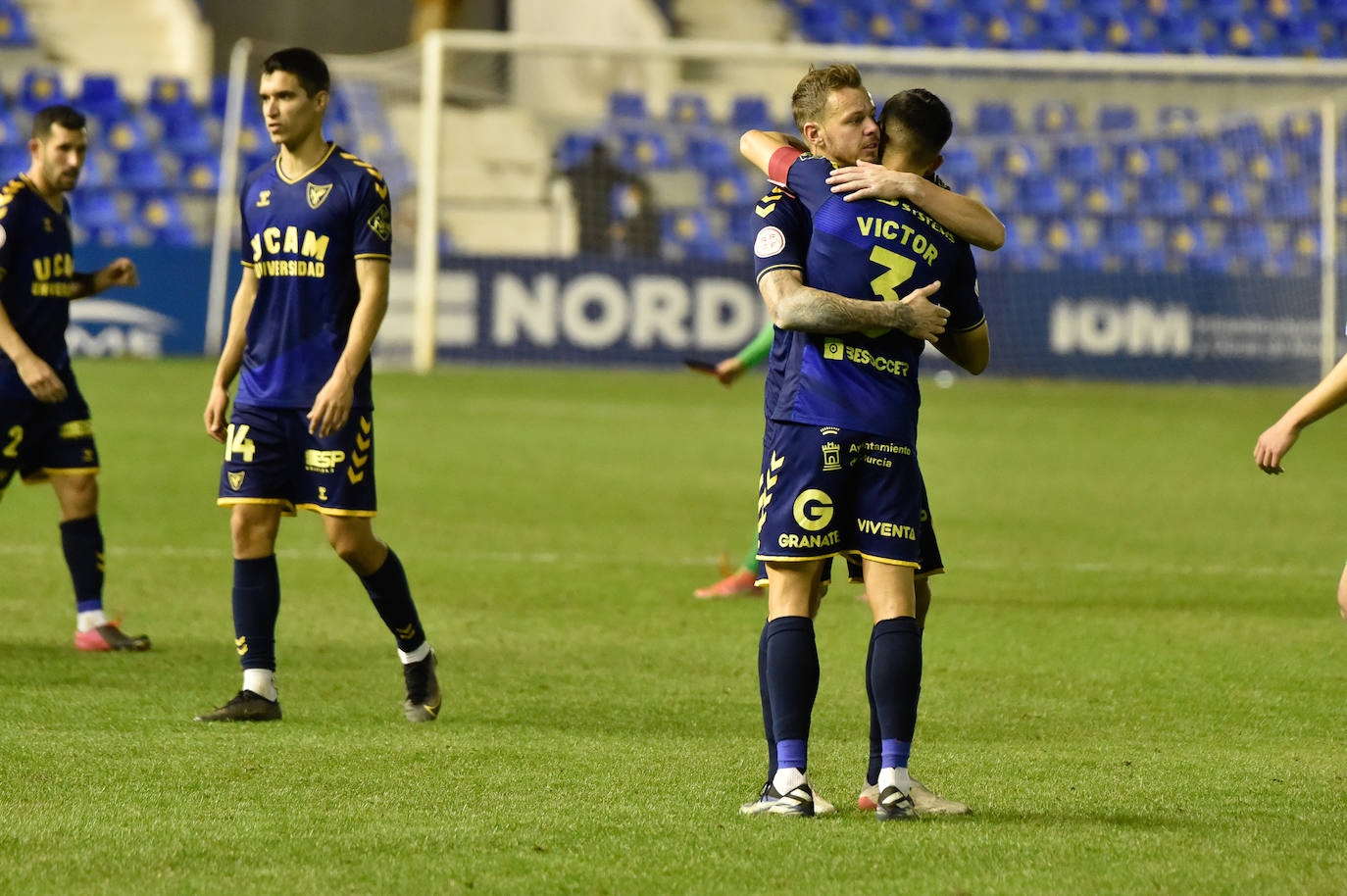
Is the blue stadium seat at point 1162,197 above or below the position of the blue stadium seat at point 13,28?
below

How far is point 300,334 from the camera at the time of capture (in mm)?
5145

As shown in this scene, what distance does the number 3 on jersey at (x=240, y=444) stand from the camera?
514cm

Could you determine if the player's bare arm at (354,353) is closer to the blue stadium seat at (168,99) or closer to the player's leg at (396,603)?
the player's leg at (396,603)

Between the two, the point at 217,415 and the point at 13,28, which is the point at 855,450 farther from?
the point at 13,28

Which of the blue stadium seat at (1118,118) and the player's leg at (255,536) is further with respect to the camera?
the blue stadium seat at (1118,118)

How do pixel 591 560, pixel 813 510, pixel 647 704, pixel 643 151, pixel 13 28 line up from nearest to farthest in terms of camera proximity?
pixel 813 510 → pixel 647 704 → pixel 591 560 → pixel 643 151 → pixel 13 28

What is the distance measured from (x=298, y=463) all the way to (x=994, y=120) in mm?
19081

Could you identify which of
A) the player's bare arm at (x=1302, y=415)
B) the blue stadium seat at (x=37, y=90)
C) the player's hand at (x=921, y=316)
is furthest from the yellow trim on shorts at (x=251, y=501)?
the blue stadium seat at (x=37, y=90)

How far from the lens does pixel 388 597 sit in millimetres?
5355

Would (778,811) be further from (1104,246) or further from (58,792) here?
(1104,246)

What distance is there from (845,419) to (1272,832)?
1.32m

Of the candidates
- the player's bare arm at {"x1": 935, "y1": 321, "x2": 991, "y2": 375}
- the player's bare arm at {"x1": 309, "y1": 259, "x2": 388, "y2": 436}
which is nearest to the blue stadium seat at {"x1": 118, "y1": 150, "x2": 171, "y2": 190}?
the player's bare arm at {"x1": 309, "y1": 259, "x2": 388, "y2": 436}

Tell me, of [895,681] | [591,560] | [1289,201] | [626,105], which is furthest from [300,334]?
[1289,201]

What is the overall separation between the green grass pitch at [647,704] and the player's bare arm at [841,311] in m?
1.11
